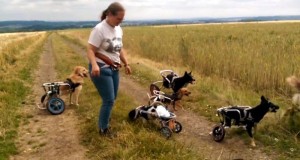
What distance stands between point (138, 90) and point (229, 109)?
5.13 meters

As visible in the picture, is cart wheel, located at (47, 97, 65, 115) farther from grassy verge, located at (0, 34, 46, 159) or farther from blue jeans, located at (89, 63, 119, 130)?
blue jeans, located at (89, 63, 119, 130)

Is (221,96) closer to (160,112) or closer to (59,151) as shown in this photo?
(160,112)

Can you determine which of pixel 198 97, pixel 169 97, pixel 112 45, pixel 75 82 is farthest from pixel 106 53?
pixel 198 97

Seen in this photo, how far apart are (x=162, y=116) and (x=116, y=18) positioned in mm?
1897

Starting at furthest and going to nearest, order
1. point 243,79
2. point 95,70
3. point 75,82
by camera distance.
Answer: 1. point 243,79
2. point 75,82
3. point 95,70

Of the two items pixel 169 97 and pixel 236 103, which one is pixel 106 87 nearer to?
pixel 169 97

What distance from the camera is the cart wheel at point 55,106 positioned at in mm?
8211

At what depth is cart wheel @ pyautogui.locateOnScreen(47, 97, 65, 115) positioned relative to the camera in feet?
26.9

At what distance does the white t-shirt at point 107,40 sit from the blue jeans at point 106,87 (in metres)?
0.20

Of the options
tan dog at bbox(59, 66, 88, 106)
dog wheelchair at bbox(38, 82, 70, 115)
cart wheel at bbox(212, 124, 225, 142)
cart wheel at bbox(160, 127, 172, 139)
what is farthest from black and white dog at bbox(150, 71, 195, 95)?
dog wheelchair at bbox(38, 82, 70, 115)

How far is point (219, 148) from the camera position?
5.85 metres

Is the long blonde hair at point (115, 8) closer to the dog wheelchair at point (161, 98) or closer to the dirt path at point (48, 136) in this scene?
the dirt path at point (48, 136)

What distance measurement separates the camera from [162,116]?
617 cm

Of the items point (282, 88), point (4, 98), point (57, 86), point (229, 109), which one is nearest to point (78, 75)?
point (57, 86)
